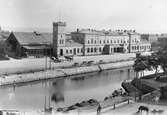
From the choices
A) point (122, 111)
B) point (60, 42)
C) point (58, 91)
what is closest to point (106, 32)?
point (60, 42)

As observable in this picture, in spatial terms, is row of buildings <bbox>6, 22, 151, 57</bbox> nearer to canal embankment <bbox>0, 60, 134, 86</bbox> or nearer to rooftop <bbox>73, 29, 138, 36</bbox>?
rooftop <bbox>73, 29, 138, 36</bbox>

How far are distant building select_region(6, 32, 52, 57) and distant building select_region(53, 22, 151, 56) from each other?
0.49 m

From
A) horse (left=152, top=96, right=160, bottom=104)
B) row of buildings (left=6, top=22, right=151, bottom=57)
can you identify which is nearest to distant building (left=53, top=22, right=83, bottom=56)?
row of buildings (left=6, top=22, right=151, bottom=57)

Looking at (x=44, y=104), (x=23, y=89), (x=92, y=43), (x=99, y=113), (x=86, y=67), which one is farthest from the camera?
(x=92, y=43)

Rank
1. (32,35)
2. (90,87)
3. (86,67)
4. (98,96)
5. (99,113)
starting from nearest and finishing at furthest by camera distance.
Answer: (99,113), (98,96), (90,87), (86,67), (32,35)

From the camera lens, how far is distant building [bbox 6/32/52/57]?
10.5 metres

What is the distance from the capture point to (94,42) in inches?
501

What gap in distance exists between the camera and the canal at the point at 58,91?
18.1 ft

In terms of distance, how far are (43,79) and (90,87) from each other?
135 centimetres

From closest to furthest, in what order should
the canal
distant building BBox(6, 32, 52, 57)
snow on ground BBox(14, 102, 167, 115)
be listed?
snow on ground BBox(14, 102, 167, 115) < the canal < distant building BBox(6, 32, 52, 57)

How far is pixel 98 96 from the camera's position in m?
6.18

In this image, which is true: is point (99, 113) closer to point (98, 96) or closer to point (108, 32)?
point (98, 96)

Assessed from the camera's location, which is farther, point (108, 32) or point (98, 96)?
point (108, 32)

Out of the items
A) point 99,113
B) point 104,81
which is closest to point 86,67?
point 104,81
